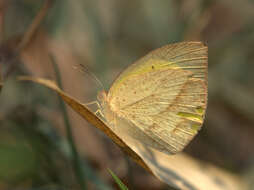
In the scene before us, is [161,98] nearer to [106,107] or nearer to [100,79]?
[106,107]

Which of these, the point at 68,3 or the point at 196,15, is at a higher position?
the point at 68,3

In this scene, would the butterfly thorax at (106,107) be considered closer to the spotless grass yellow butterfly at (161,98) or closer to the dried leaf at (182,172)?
the spotless grass yellow butterfly at (161,98)

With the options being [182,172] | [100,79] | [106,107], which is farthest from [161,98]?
[100,79]

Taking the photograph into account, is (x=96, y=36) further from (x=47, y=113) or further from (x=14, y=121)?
(x=14, y=121)

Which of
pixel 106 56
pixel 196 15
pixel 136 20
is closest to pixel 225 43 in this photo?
pixel 196 15

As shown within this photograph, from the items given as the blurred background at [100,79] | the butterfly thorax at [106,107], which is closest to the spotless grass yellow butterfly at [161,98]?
the butterfly thorax at [106,107]

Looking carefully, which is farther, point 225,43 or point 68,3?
point 68,3

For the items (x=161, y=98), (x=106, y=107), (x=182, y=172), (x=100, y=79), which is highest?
(x=100, y=79)
